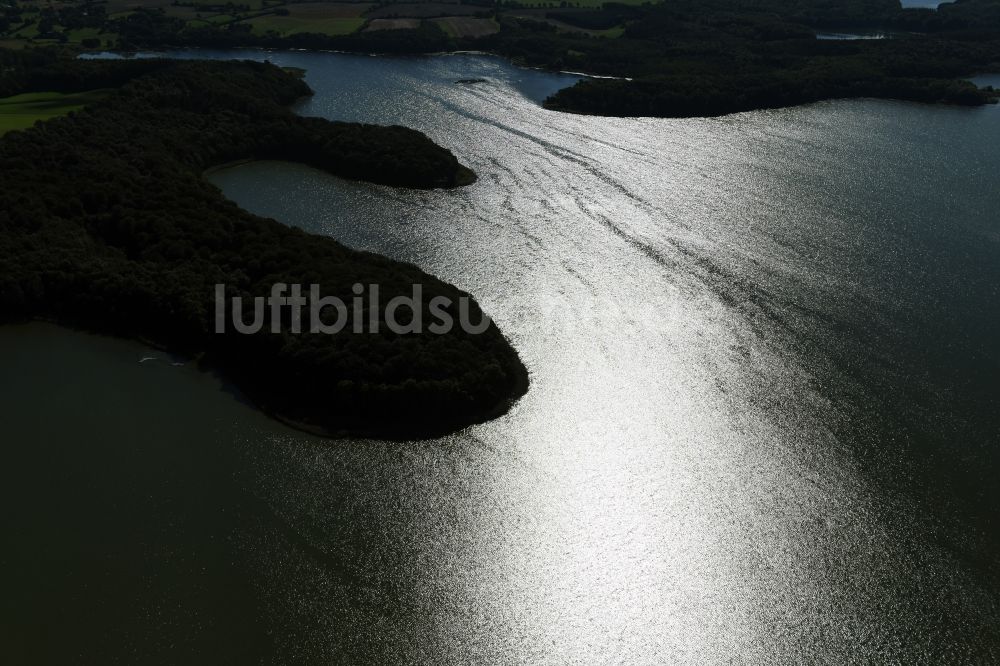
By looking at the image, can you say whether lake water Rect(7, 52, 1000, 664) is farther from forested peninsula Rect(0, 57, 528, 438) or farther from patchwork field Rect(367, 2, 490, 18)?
patchwork field Rect(367, 2, 490, 18)

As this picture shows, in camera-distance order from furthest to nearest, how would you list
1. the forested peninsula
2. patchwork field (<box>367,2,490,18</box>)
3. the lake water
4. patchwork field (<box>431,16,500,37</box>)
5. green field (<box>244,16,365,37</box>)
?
patchwork field (<box>367,2,490,18</box>), green field (<box>244,16,365,37</box>), patchwork field (<box>431,16,500,37</box>), the forested peninsula, the lake water

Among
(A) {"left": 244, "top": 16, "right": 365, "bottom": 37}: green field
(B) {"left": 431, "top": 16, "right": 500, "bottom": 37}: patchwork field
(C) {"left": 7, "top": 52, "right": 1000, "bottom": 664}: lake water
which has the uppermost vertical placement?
(B) {"left": 431, "top": 16, "right": 500, "bottom": 37}: patchwork field

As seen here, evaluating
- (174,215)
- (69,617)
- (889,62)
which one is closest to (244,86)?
(174,215)

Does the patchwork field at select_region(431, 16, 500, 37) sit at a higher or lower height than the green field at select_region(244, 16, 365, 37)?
higher

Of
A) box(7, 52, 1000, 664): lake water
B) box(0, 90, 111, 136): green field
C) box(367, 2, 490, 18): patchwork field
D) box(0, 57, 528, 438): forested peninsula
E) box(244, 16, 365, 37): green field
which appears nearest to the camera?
box(7, 52, 1000, 664): lake water

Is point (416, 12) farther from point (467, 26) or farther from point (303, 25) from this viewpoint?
point (303, 25)

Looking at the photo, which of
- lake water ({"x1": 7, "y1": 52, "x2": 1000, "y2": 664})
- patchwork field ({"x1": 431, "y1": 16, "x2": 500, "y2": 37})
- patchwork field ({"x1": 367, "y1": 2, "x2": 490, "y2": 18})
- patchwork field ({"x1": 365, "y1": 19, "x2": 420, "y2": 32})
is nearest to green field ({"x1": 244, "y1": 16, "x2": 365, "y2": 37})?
patchwork field ({"x1": 365, "y1": 19, "x2": 420, "y2": 32})

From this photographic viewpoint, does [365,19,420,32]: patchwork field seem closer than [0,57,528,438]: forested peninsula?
No

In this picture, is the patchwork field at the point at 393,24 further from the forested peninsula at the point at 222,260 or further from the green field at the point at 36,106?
the forested peninsula at the point at 222,260

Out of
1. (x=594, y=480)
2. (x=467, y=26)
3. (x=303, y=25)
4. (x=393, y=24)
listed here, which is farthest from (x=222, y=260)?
(x=303, y=25)
